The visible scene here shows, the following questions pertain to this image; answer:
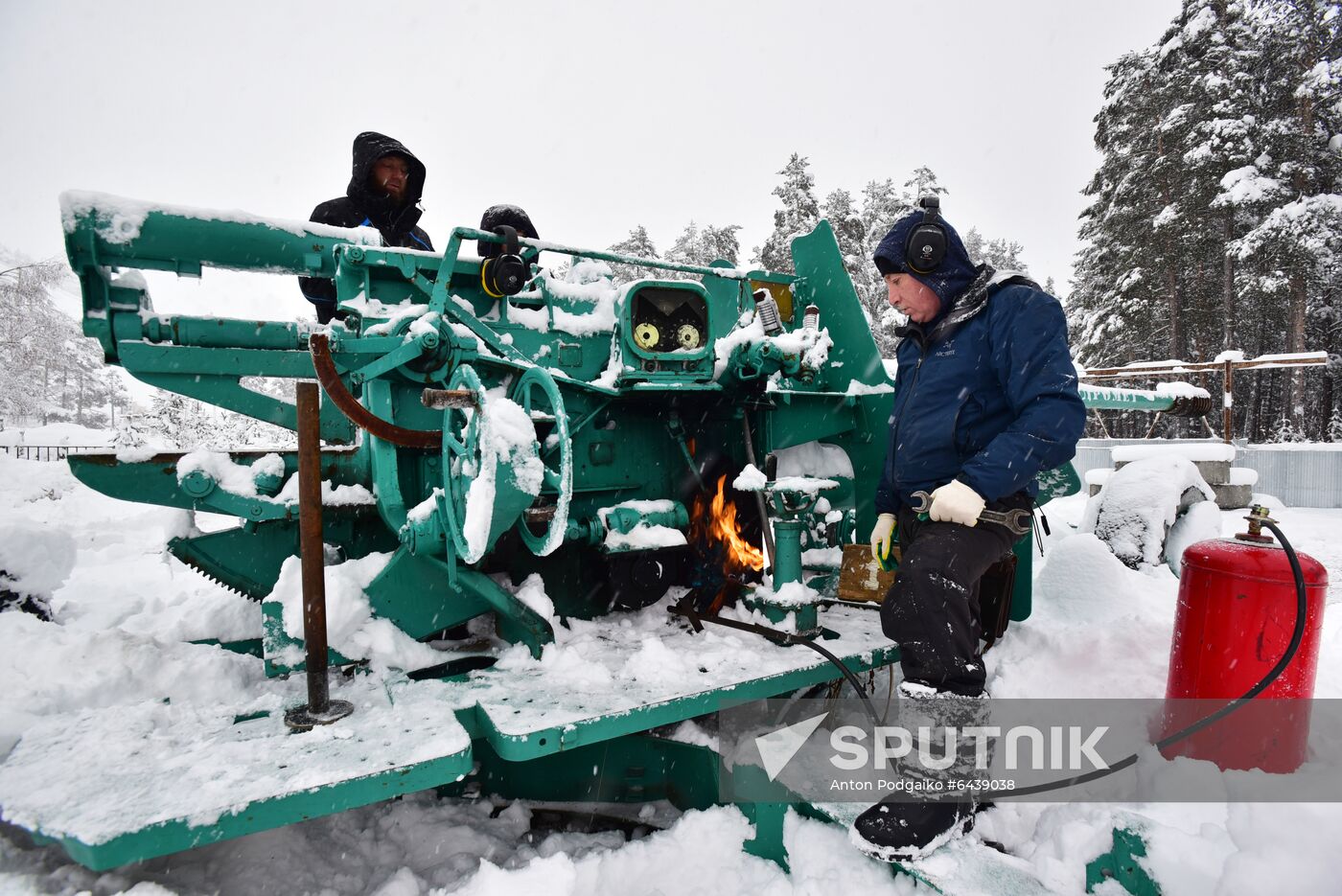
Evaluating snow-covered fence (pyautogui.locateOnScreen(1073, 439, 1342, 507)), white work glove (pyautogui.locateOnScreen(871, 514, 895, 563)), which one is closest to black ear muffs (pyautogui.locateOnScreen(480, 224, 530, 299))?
white work glove (pyautogui.locateOnScreen(871, 514, 895, 563))

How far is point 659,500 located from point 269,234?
2253mm

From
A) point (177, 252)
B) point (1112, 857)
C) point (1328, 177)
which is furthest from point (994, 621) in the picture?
point (1328, 177)

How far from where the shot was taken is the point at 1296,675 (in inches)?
89.4

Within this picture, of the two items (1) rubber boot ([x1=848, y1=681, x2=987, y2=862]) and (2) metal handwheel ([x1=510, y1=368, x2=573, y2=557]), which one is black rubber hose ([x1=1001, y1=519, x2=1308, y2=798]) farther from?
(2) metal handwheel ([x1=510, y1=368, x2=573, y2=557])

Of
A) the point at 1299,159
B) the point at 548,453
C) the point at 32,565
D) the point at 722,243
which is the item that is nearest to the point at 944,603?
the point at 548,453

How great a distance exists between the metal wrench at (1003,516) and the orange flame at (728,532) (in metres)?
1.38

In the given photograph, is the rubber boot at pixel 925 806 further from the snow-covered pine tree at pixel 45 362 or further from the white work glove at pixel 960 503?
the snow-covered pine tree at pixel 45 362

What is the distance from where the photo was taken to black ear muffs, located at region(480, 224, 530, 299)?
3.26 m

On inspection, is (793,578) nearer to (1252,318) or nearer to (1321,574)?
(1321,574)

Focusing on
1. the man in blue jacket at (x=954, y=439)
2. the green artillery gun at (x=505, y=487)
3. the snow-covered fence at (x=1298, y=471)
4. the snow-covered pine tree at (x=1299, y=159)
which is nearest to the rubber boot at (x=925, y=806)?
the man in blue jacket at (x=954, y=439)

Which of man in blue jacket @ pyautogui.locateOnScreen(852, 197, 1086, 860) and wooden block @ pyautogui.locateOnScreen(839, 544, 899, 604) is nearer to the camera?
man in blue jacket @ pyautogui.locateOnScreen(852, 197, 1086, 860)

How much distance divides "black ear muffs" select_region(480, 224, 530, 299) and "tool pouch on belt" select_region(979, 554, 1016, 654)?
8.70 ft

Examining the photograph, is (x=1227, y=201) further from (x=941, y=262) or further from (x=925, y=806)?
(x=925, y=806)

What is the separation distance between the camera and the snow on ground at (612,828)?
6.16 ft
